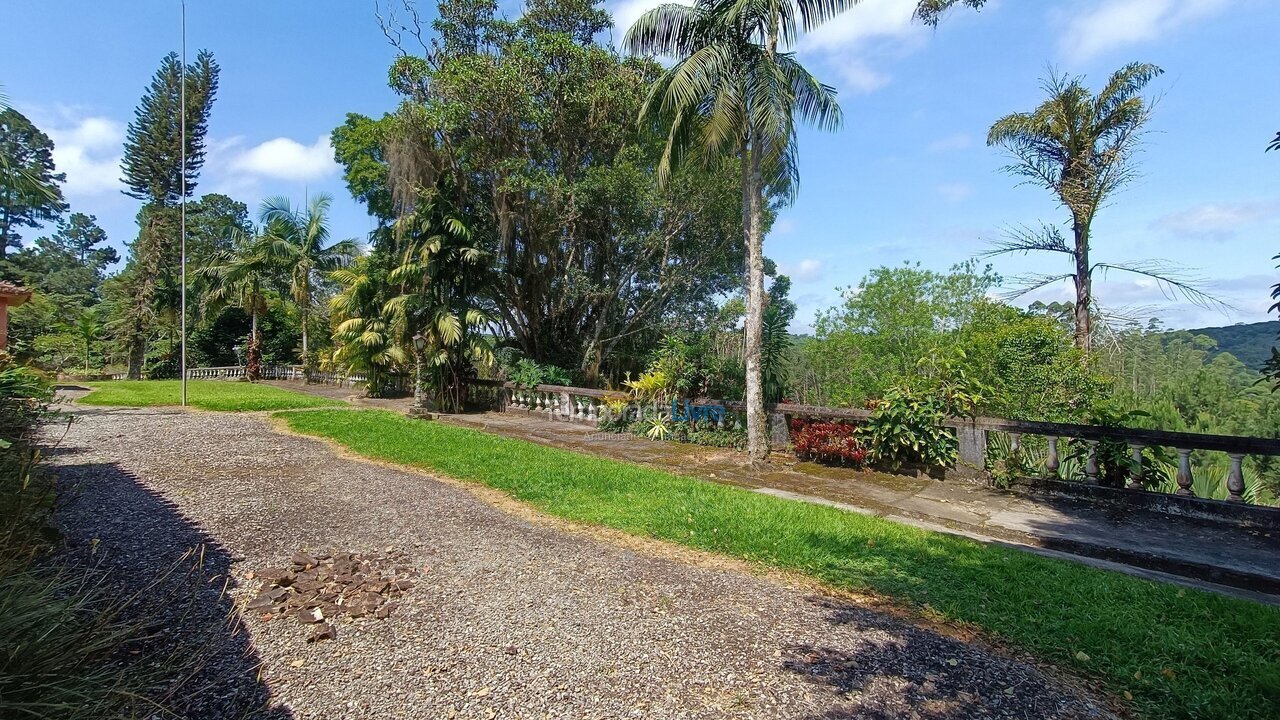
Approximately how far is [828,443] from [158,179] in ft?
135

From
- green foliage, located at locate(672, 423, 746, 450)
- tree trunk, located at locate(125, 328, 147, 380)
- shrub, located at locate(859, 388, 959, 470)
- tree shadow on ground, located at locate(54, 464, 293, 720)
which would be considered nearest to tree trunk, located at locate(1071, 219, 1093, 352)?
shrub, located at locate(859, 388, 959, 470)

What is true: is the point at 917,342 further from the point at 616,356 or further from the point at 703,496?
the point at 703,496

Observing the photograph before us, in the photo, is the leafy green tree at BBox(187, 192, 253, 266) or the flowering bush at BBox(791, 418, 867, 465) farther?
the leafy green tree at BBox(187, 192, 253, 266)

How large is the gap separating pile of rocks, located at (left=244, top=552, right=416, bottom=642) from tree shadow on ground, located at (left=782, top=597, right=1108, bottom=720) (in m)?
2.40

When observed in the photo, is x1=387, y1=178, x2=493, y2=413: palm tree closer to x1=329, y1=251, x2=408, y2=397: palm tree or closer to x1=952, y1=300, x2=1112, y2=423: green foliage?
x1=329, y1=251, x2=408, y2=397: palm tree

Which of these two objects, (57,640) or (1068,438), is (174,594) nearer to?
(57,640)

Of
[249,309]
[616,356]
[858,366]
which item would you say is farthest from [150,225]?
[858,366]

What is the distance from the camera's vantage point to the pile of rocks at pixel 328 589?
10.5 feet

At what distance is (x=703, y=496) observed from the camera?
5816 mm

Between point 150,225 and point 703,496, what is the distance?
114ft

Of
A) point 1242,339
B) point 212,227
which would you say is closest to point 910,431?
point 1242,339

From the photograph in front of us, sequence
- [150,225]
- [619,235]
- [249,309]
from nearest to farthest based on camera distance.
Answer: [619,235] < [249,309] < [150,225]

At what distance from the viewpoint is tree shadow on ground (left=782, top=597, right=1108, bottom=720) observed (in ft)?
7.77

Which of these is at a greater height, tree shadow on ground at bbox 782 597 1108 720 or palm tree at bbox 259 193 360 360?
palm tree at bbox 259 193 360 360
